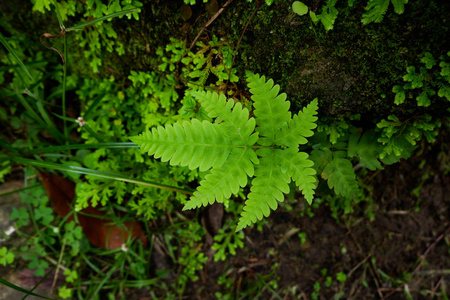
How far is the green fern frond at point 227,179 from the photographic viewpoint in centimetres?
188

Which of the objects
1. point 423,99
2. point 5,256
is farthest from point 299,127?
point 5,256

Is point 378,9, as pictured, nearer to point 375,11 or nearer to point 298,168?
point 375,11

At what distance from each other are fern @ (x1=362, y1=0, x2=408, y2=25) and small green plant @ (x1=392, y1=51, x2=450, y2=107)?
354 millimetres

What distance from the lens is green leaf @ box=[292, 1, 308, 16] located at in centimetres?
188

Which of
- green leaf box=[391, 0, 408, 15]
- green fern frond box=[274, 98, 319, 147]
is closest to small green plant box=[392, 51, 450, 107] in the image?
green leaf box=[391, 0, 408, 15]

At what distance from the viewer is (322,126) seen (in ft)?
7.50

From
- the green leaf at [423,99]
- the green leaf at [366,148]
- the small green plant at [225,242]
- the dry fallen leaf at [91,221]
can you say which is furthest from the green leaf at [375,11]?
the dry fallen leaf at [91,221]

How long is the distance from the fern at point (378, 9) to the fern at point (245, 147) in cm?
62

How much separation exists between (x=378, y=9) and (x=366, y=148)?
103 cm

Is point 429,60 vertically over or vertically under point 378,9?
under

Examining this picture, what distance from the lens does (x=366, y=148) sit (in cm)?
229

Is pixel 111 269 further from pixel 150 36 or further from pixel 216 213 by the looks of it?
pixel 150 36

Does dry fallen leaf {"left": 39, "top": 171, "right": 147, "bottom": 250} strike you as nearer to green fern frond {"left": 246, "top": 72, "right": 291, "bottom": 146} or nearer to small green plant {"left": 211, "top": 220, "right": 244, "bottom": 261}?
small green plant {"left": 211, "top": 220, "right": 244, "bottom": 261}

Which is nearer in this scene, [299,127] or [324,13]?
[324,13]
